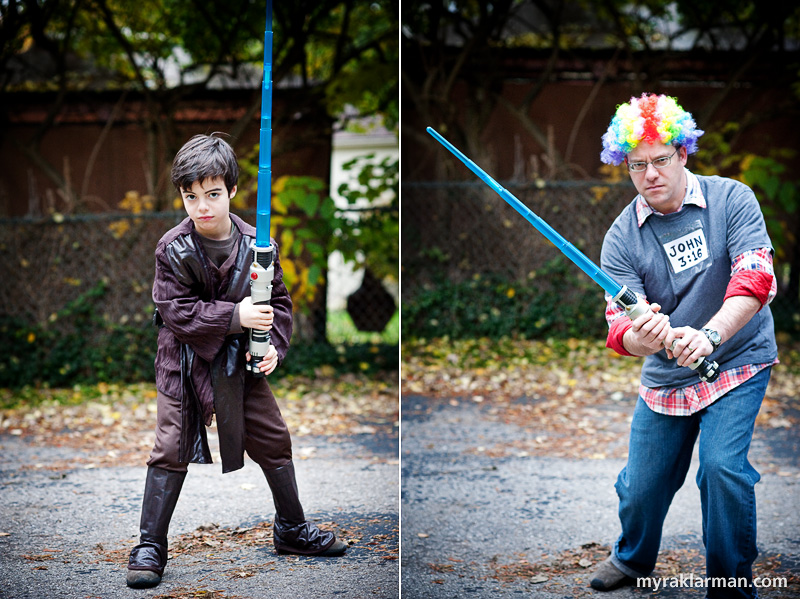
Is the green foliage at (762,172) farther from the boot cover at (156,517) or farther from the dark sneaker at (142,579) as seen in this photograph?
the dark sneaker at (142,579)

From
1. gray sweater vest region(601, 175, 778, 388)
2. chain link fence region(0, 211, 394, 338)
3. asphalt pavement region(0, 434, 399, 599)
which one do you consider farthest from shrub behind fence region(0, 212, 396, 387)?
gray sweater vest region(601, 175, 778, 388)

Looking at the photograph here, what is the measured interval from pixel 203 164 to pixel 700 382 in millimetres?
1618

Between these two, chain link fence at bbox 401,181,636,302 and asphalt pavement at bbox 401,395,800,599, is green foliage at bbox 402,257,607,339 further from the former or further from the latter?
asphalt pavement at bbox 401,395,800,599

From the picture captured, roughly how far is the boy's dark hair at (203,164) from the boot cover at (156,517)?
2.87 feet

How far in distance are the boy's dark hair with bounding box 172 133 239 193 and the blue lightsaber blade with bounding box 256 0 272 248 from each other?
0.18m

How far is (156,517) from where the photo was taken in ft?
8.00

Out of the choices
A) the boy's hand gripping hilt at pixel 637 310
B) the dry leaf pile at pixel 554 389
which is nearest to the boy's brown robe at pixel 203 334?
the boy's hand gripping hilt at pixel 637 310

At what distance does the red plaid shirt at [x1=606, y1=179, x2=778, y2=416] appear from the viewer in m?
2.36

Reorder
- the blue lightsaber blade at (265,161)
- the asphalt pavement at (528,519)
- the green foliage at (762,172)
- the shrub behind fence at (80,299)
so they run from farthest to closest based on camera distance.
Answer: the shrub behind fence at (80,299) < the green foliage at (762,172) < the asphalt pavement at (528,519) < the blue lightsaber blade at (265,161)

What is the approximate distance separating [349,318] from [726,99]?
3.17 m

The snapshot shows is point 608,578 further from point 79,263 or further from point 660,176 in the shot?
point 79,263

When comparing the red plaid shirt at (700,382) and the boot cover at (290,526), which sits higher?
the red plaid shirt at (700,382)

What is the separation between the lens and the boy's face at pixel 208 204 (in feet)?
7.52

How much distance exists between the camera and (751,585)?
2467 mm
